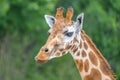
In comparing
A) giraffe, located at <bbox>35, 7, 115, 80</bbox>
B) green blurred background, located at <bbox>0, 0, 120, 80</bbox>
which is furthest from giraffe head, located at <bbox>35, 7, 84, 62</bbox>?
green blurred background, located at <bbox>0, 0, 120, 80</bbox>

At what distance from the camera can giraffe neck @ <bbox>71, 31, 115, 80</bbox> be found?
6.88 meters

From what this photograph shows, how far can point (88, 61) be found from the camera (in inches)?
275

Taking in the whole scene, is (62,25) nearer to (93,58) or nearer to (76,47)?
(76,47)

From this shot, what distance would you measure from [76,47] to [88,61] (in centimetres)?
21

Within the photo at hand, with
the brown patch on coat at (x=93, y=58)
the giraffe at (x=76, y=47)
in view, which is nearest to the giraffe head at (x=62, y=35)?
the giraffe at (x=76, y=47)

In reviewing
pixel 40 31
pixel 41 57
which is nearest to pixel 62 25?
pixel 41 57

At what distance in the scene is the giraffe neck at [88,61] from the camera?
271 inches

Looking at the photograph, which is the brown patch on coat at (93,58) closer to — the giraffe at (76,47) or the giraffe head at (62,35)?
the giraffe at (76,47)

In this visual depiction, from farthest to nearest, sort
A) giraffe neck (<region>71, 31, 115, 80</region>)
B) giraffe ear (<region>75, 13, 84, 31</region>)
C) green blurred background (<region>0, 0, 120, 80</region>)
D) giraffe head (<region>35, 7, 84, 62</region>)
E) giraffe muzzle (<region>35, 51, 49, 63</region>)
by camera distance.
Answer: green blurred background (<region>0, 0, 120, 80</region>) < giraffe neck (<region>71, 31, 115, 80</region>) < giraffe ear (<region>75, 13, 84, 31</region>) < giraffe head (<region>35, 7, 84, 62</region>) < giraffe muzzle (<region>35, 51, 49, 63</region>)

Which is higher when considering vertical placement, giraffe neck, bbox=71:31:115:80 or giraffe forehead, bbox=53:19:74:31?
giraffe forehead, bbox=53:19:74:31

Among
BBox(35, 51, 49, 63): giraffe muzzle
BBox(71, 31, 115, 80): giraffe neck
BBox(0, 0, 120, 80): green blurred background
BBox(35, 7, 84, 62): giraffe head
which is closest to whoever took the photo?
BBox(35, 51, 49, 63): giraffe muzzle

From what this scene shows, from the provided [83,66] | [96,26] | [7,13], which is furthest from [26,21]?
[83,66]

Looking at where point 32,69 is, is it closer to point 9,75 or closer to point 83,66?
point 9,75

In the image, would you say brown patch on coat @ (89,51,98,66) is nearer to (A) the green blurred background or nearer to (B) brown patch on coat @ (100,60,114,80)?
(B) brown patch on coat @ (100,60,114,80)
